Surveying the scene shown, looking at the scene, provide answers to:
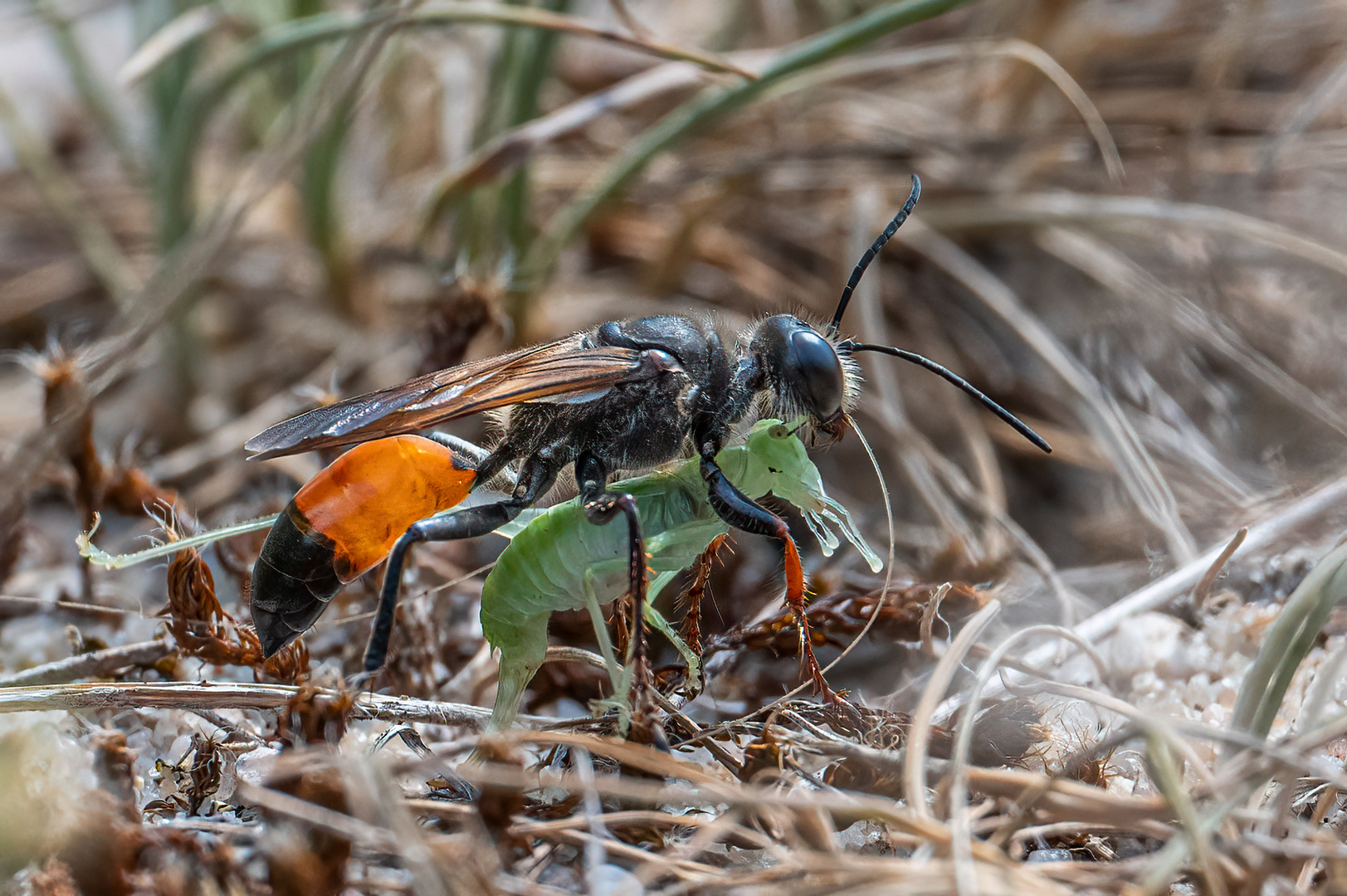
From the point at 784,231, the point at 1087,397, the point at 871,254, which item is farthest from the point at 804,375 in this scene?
the point at 784,231

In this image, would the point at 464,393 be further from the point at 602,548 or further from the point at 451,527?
the point at 602,548

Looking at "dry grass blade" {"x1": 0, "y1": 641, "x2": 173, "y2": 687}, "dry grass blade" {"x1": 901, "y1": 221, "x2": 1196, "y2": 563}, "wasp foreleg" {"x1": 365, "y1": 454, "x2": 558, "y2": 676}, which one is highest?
"dry grass blade" {"x1": 901, "y1": 221, "x2": 1196, "y2": 563}

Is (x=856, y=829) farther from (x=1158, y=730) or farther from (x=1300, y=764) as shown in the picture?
(x=1300, y=764)

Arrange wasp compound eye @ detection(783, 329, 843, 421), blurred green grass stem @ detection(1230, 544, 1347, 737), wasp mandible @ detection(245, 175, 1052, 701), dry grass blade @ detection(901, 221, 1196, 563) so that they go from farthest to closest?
dry grass blade @ detection(901, 221, 1196, 563) → wasp compound eye @ detection(783, 329, 843, 421) → wasp mandible @ detection(245, 175, 1052, 701) → blurred green grass stem @ detection(1230, 544, 1347, 737)

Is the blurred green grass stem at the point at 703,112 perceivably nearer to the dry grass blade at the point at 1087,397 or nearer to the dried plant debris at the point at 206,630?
the dry grass blade at the point at 1087,397

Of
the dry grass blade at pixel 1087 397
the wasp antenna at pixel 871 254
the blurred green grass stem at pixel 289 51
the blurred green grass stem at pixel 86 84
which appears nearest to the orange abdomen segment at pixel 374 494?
the wasp antenna at pixel 871 254

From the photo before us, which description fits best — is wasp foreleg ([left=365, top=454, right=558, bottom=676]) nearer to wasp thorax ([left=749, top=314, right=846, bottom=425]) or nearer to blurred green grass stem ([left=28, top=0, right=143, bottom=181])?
wasp thorax ([left=749, top=314, right=846, bottom=425])

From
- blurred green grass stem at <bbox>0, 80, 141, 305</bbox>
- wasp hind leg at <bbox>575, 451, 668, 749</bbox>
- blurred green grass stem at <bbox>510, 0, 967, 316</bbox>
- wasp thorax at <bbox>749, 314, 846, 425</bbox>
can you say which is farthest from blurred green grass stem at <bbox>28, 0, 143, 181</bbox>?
wasp thorax at <bbox>749, 314, 846, 425</bbox>
